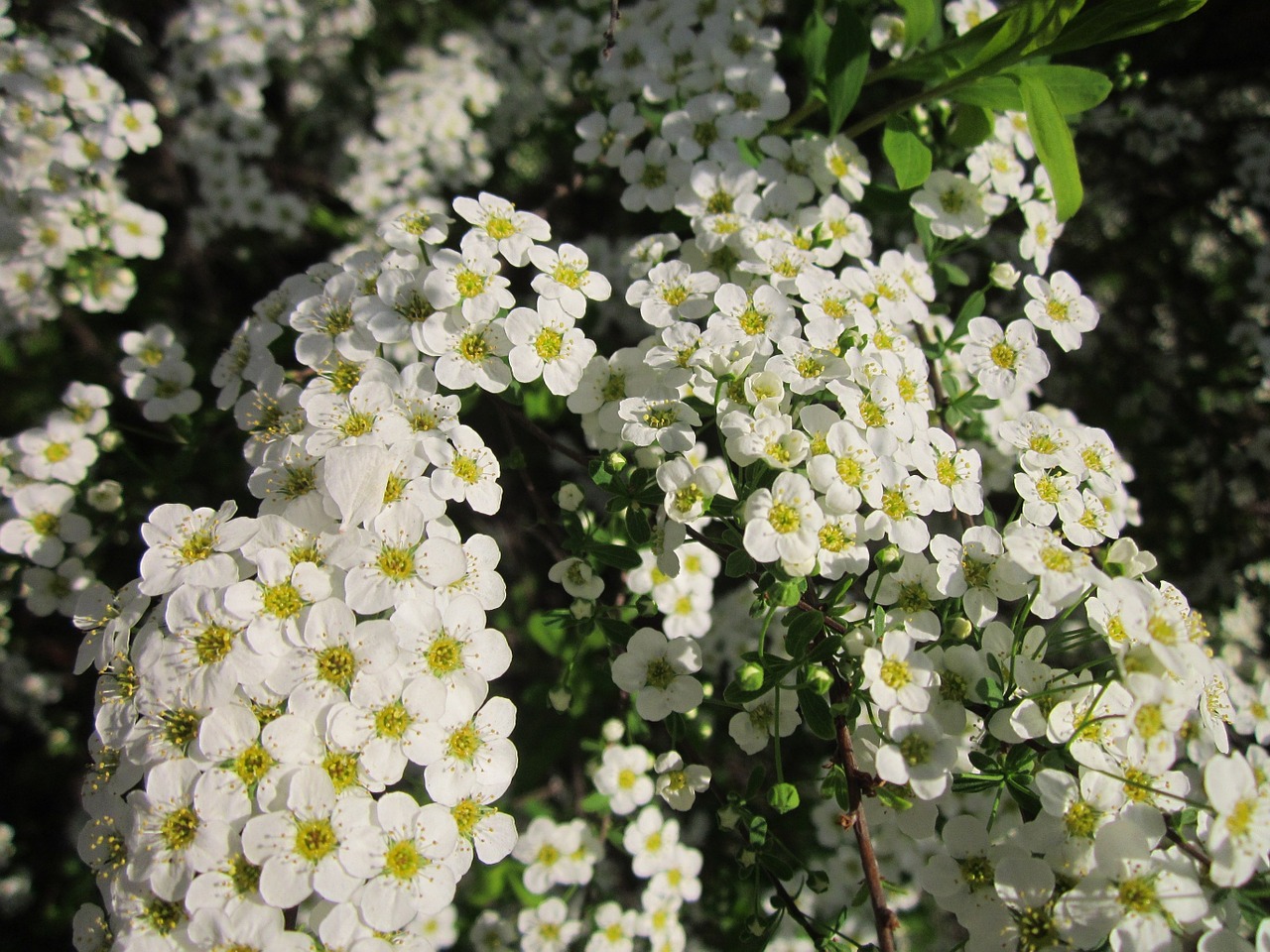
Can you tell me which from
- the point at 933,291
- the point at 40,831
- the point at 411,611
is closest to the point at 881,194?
→ the point at 933,291

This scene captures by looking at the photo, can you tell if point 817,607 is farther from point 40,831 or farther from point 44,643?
point 40,831

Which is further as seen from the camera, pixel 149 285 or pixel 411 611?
pixel 149 285

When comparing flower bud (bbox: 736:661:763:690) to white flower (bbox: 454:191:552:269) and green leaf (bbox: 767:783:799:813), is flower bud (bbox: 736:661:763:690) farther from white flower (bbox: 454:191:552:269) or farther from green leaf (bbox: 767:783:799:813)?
white flower (bbox: 454:191:552:269)

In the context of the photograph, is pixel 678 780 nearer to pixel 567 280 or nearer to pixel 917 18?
pixel 567 280

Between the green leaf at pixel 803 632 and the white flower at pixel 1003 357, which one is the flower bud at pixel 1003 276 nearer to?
the white flower at pixel 1003 357

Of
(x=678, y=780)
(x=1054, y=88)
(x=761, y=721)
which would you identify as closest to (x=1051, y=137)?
(x=1054, y=88)

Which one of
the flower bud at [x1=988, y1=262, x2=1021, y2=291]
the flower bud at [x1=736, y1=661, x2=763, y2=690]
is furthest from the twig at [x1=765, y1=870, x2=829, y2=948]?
the flower bud at [x1=988, y1=262, x2=1021, y2=291]
